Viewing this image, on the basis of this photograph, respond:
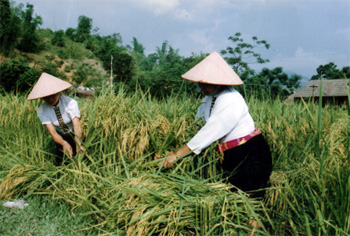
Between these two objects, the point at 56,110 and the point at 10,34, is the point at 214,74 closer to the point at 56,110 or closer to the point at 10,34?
the point at 56,110

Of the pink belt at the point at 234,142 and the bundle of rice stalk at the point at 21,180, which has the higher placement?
the pink belt at the point at 234,142

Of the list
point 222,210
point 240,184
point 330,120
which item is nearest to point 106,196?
point 222,210

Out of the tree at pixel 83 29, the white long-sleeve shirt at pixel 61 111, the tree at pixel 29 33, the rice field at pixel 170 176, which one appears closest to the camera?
the rice field at pixel 170 176

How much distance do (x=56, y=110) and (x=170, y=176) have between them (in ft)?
4.77

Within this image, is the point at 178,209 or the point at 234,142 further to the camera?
the point at 234,142

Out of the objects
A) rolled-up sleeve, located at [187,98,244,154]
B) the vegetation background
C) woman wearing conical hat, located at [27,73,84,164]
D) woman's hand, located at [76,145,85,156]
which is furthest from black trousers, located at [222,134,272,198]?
woman wearing conical hat, located at [27,73,84,164]

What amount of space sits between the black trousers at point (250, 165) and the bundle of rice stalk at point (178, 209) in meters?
0.16

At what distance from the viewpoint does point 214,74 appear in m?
2.15

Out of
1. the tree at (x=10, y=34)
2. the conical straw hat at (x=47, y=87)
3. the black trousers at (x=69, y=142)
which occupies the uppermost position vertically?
the tree at (x=10, y=34)

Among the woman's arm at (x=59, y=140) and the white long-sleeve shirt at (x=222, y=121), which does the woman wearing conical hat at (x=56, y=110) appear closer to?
the woman's arm at (x=59, y=140)

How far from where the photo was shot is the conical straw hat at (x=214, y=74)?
2109mm

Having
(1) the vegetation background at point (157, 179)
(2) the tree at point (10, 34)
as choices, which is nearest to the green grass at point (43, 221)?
(1) the vegetation background at point (157, 179)

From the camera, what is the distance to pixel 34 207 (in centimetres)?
238

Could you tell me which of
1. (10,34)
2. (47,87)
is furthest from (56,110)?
(10,34)
